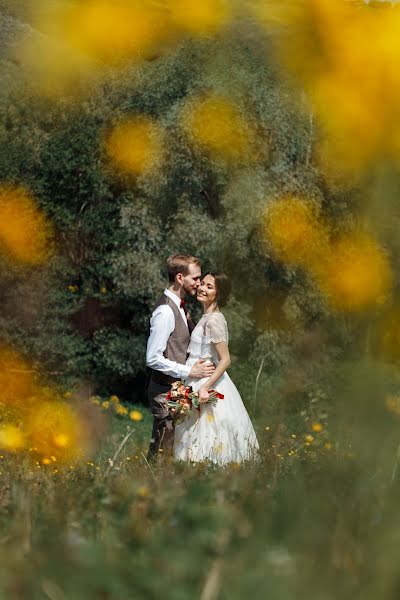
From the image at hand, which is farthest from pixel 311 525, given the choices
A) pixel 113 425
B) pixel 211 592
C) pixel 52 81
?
pixel 52 81

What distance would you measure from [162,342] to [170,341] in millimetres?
173

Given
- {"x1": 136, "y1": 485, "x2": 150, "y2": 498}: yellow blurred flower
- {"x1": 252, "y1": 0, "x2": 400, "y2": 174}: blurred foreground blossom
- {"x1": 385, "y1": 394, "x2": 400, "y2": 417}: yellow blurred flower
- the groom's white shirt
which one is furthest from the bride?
{"x1": 136, "y1": 485, "x2": 150, "y2": 498}: yellow blurred flower

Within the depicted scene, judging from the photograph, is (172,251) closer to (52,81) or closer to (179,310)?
(52,81)

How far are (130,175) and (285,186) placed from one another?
1867 mm

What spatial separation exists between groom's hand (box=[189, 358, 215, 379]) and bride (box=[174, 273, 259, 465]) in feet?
0.11

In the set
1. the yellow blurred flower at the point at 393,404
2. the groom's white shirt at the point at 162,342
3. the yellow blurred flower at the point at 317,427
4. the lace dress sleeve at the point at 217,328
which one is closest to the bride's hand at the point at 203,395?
the groom's white shirt at the point at 162,342

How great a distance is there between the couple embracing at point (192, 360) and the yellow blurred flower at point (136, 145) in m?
5.59

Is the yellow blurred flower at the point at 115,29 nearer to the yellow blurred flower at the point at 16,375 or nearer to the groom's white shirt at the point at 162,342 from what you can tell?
the yellow blurred flower at the point at 16,375

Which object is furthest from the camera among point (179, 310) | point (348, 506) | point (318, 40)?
point (179, 310)

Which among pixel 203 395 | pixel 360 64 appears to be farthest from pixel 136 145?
pixel 360 64

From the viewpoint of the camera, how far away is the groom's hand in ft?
18.2

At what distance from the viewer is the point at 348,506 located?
1.57 m

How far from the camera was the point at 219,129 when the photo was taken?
11164mm

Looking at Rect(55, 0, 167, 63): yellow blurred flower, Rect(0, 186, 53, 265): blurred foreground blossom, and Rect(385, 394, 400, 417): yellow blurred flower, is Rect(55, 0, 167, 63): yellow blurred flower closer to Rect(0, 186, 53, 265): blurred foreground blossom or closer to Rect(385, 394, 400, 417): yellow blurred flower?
Rect(0, 186, 53, 265): blurred foreground blossom
